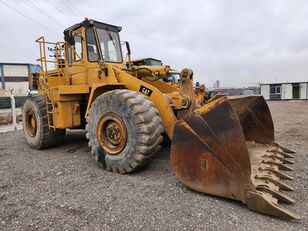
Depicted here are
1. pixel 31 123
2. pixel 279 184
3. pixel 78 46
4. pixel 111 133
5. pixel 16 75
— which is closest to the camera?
pixel 279 184

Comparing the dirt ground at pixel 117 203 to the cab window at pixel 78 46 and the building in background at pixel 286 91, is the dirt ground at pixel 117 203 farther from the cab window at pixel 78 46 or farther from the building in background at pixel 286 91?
the building in background at pixel 286 91

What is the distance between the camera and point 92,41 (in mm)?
5059

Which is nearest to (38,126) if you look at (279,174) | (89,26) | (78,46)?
(78,46)

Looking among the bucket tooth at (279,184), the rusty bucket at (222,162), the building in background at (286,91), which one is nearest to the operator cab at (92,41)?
the rusty bucket at (222,162)

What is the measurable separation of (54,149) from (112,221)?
13.3 feet

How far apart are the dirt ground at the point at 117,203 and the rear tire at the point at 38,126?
142cm

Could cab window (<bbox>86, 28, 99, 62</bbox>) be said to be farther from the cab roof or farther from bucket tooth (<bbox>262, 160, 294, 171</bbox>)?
bucket tooth (<bbox>262, 160, 294, 171</bbox>)

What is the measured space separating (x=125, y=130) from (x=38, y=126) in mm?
3054

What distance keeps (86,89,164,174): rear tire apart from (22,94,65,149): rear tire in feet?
6.75

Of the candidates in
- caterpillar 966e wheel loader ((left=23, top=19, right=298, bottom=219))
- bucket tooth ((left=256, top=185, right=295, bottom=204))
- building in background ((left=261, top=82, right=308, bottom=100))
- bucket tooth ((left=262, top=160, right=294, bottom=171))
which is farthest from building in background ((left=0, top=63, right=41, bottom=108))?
building in background ((left=261, top=82, right=308, bottom=100))

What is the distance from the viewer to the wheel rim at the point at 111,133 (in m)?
3.92

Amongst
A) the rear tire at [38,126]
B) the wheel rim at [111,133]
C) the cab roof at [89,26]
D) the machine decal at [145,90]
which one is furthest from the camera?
the rear tire at [38,126]

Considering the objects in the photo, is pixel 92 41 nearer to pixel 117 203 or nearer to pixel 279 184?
pixel 117 203

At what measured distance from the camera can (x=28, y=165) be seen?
4.70 metres
